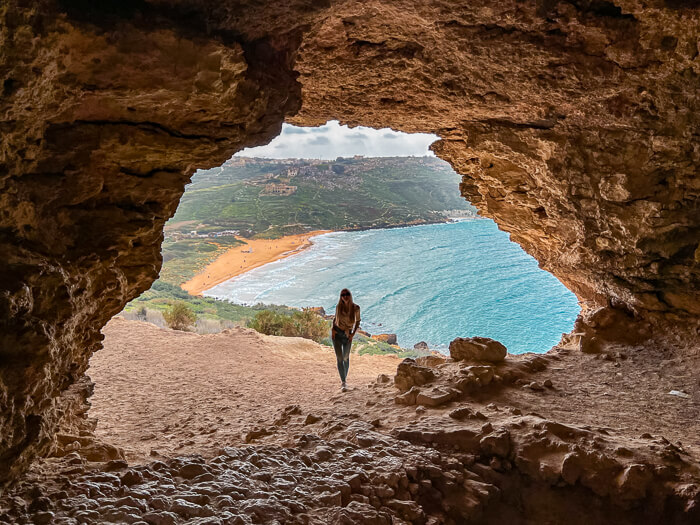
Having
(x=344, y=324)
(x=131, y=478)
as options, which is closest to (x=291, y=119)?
(x=344, y=324)

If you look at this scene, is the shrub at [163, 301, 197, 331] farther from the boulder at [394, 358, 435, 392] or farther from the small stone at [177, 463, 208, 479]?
the small stone at [177, 463, 208, 479]

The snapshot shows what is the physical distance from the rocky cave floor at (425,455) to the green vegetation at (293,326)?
780cm

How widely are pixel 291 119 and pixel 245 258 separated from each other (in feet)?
81.1

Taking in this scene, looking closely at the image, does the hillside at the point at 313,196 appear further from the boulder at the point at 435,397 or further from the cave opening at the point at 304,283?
the boulder at the point at 435,397

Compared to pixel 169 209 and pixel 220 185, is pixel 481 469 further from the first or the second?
pixel 220 185

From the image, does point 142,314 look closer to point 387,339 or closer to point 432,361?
point 387,339

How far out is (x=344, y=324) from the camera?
638 centimetres

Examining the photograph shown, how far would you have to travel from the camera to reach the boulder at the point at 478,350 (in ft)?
19.7

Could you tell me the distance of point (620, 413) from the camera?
4.71 meters

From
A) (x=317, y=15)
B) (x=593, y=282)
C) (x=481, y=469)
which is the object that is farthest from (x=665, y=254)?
(x=317, y=15)

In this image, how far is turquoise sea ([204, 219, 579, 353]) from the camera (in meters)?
22.8

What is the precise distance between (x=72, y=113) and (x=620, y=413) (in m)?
6.11

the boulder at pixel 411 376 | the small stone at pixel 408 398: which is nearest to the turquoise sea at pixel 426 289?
the boulder at pixel 411 376

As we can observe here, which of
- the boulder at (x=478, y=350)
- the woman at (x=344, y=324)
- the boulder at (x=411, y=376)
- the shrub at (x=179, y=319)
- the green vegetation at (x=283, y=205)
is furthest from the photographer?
the green vegetation at (x=283, y=205)
